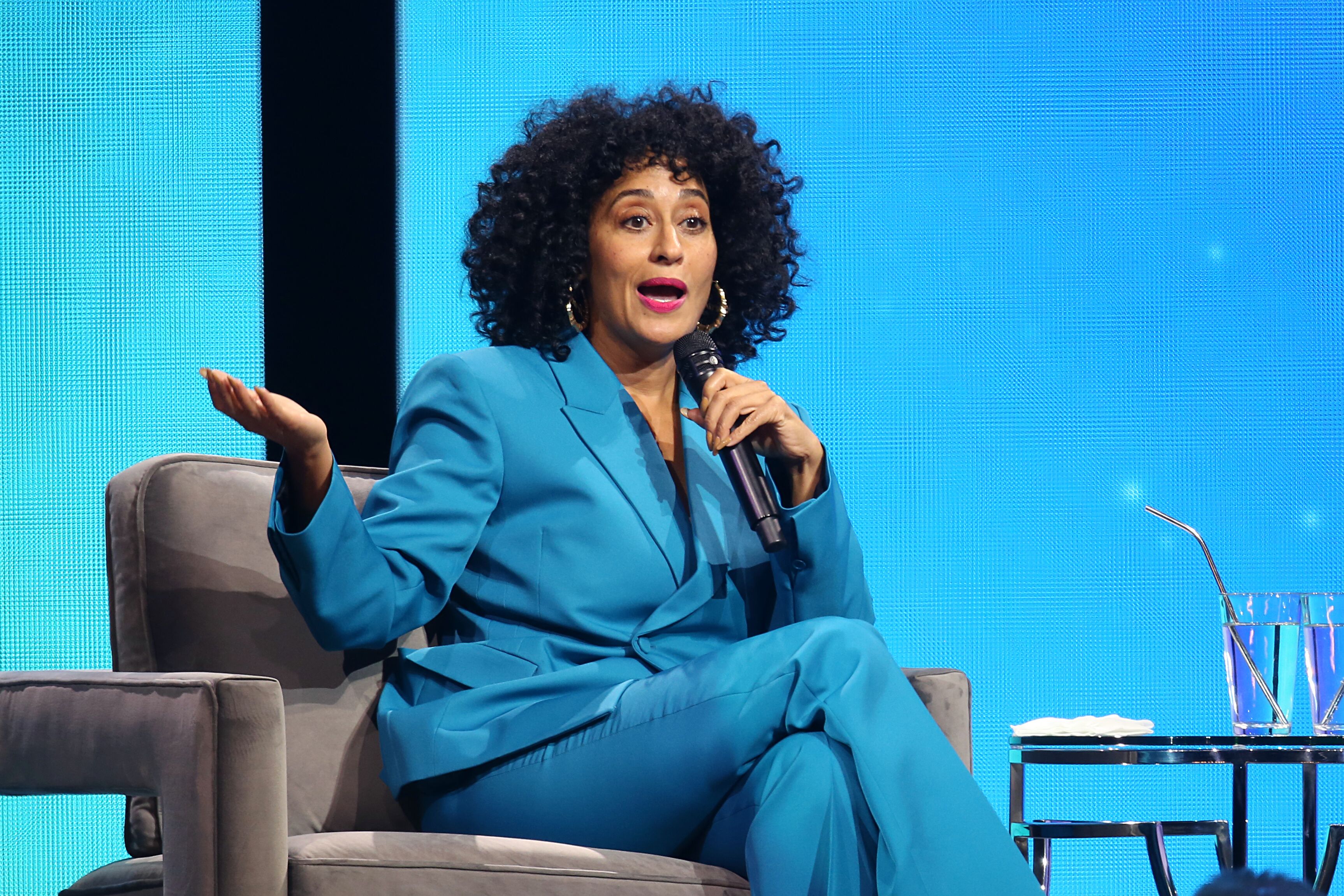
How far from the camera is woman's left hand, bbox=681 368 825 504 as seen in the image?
1.32m

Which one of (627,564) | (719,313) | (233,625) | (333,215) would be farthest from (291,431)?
(333,215)

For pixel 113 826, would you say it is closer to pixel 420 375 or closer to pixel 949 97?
pixel 420 375

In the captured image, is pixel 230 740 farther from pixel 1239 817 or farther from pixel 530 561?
pixel 1239 817

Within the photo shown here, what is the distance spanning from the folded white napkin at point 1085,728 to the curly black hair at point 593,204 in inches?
24.7

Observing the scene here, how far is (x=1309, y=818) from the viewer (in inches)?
64.3

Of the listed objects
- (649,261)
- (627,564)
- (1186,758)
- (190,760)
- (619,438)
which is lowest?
(1186,758)

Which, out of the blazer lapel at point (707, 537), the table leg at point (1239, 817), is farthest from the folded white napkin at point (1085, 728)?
the blazer lapel at point (707, 537)

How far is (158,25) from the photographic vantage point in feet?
7.67

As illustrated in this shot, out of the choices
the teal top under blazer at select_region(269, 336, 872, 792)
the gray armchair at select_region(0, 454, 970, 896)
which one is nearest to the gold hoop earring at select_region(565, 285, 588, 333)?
the teal top under blazer at select_region(269, 336, 872, 792)

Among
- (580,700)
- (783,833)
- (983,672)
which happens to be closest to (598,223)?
(580,700)

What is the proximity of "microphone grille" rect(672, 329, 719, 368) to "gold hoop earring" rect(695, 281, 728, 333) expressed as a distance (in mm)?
206

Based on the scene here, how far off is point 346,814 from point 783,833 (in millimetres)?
533

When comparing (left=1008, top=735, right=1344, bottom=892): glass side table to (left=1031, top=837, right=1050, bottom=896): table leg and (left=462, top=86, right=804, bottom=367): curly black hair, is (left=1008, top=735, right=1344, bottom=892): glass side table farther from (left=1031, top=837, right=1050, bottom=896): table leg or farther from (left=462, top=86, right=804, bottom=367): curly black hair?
(left=462, top=86, right=804, bottom=367): curly black hair

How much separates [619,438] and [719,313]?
35 cm
